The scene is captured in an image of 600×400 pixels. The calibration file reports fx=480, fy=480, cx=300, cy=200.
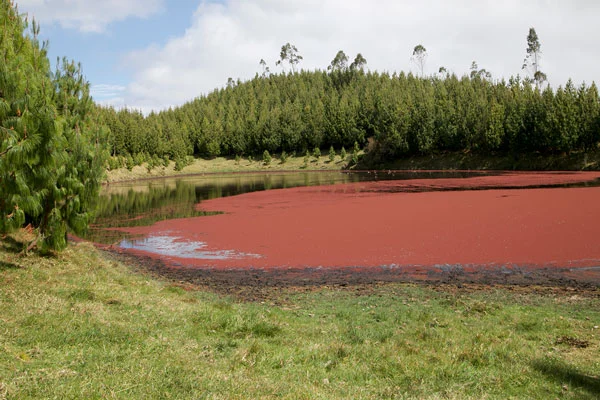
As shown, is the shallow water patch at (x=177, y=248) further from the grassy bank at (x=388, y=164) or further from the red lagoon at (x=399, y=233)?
the grassy bank at (x=388, y=164)

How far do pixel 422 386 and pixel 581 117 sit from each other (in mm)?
67925

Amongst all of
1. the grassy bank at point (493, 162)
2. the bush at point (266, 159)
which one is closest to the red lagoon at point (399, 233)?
the grassy bank at point (493, 162)

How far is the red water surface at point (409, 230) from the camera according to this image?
1780 centimetres

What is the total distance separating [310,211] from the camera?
31.5m

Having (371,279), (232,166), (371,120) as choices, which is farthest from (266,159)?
(371,279)

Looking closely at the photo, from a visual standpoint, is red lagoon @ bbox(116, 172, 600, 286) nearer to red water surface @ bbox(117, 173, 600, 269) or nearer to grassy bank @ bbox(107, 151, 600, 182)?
red water surface @ bbox(117, 173, 600, 269)

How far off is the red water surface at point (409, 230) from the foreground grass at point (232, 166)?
58.2 m

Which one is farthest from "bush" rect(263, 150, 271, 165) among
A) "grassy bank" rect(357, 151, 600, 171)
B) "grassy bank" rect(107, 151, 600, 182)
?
"grassy bank" rect(357, 151, 600, 171)

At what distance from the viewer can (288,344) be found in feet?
27.9

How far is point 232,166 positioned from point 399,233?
88274mm

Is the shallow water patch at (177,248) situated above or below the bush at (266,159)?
below

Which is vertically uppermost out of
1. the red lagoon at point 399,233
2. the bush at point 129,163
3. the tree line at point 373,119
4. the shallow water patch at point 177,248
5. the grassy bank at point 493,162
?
the tree line at point 373,119

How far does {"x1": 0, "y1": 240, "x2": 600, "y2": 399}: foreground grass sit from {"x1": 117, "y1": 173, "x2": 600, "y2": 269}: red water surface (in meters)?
5.25

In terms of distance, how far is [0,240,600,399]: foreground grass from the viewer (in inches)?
238
